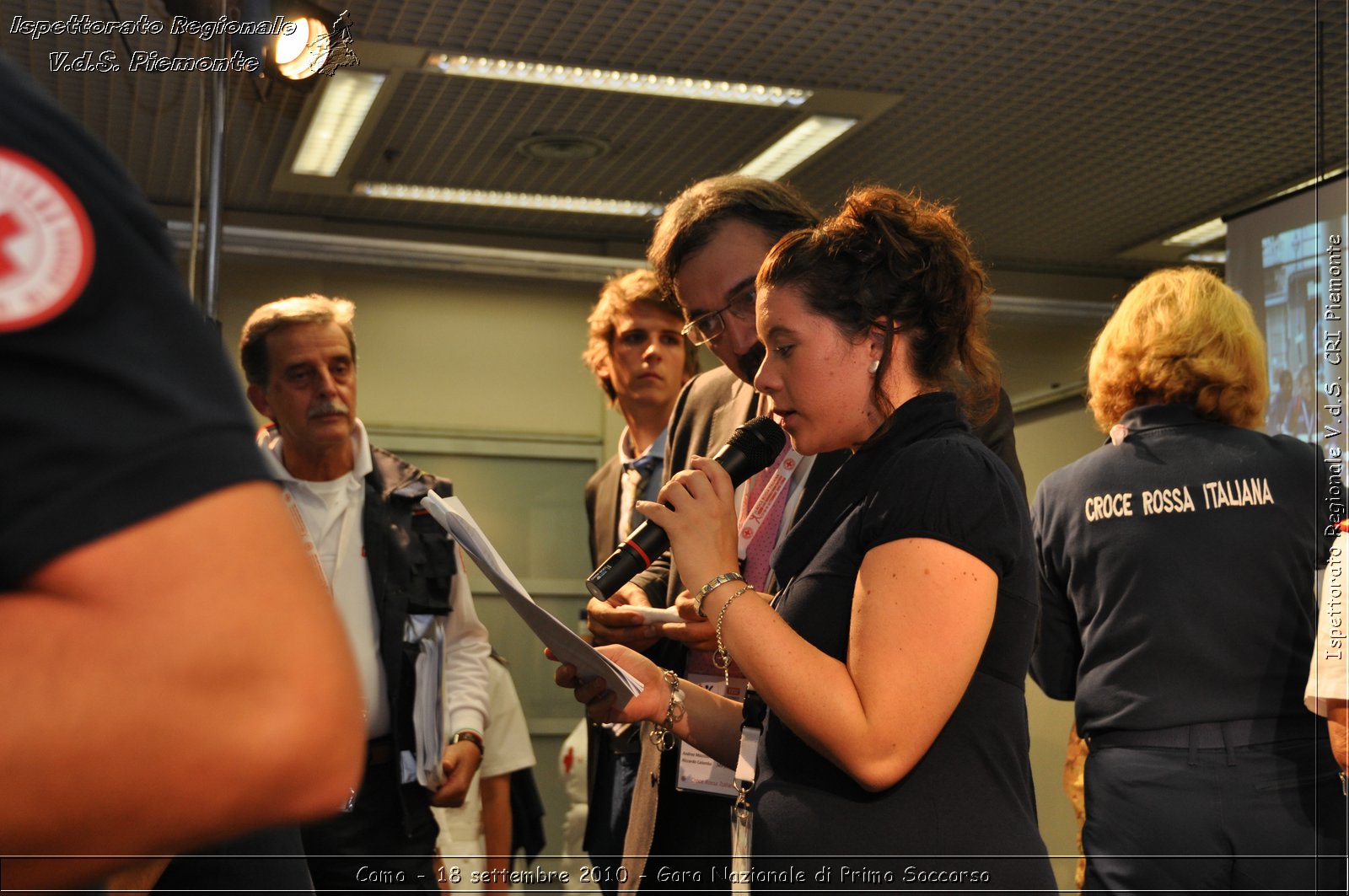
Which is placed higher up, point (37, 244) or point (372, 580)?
point (37, 244)

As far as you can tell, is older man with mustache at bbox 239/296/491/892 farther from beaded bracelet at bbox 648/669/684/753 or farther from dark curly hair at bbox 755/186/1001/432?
dark curly hair at bbox 755/186/1001/432

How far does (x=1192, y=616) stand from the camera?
226cm

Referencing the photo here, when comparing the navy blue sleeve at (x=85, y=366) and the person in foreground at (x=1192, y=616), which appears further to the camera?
the person in foreground at (x=1192, y=616)

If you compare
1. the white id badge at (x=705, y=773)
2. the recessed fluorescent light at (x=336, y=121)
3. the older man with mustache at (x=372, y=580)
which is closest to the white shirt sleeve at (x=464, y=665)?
the older man with mustache at (x=372, y=580)

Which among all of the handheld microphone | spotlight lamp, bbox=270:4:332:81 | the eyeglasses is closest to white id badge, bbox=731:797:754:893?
the handheld microphone

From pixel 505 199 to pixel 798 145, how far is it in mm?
1364

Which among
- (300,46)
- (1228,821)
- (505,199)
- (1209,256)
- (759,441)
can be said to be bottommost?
(1228,821)

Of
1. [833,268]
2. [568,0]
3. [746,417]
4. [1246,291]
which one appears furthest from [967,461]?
[1246,291]

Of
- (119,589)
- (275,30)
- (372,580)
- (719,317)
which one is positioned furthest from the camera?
(372,580)

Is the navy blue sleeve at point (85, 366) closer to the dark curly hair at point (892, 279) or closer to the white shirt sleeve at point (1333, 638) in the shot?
the dark curly hair at point (892, 279)

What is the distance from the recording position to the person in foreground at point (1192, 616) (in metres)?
2.14

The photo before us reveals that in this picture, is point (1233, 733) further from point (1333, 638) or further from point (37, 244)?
point (37, 244)

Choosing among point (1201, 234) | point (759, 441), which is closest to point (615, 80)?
point (759, 441)

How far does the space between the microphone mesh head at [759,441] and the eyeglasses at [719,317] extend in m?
0.28
